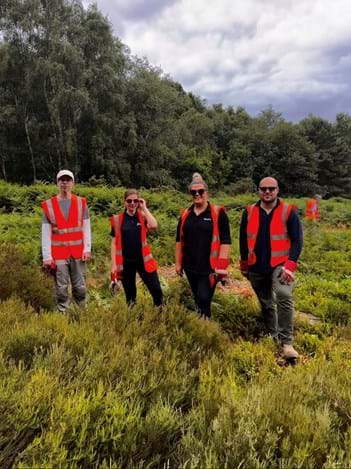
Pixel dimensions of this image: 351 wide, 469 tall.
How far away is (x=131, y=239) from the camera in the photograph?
198 inches

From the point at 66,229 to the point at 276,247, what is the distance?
2.66 metres

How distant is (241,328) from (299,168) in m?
53.0

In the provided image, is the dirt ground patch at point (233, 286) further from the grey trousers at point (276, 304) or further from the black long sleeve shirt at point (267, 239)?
the black long sleeve shirt at point (267, 239)

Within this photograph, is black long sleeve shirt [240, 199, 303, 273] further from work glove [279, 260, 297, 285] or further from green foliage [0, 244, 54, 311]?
green foliage [0, 244, 54, 311]

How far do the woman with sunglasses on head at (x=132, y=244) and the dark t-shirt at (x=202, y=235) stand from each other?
50 cm

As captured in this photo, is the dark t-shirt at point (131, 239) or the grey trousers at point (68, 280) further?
the grey trousers at point (68, 280)

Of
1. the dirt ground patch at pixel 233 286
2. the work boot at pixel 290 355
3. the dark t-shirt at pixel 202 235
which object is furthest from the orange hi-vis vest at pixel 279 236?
the dirt ground patch at pixel 233 286

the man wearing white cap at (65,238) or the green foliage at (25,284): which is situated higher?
the man wearing white cap at (65,238)

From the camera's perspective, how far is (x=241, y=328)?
5.79 meters

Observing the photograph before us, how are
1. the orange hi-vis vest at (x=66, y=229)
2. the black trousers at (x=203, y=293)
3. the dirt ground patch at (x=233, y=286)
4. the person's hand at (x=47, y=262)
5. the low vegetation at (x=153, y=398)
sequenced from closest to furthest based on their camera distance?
the low vegetation at (x=153, y=398) → the black trousers at (x=203, y=293) → the person's hand at (x=47, y=262) → the orange hi-vis vest at (x=66, y=229) → the dirt ground patch at (x=233, y=286)

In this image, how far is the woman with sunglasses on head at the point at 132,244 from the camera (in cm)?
502

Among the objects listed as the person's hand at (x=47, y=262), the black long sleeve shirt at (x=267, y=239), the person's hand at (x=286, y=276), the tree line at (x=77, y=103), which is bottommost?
the person's hand at (x=286, y=276)

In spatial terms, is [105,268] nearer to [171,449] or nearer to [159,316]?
[159,316]

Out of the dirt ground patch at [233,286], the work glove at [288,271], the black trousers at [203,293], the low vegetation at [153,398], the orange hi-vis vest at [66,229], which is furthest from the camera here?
the dirt ground patch at [233,286]
